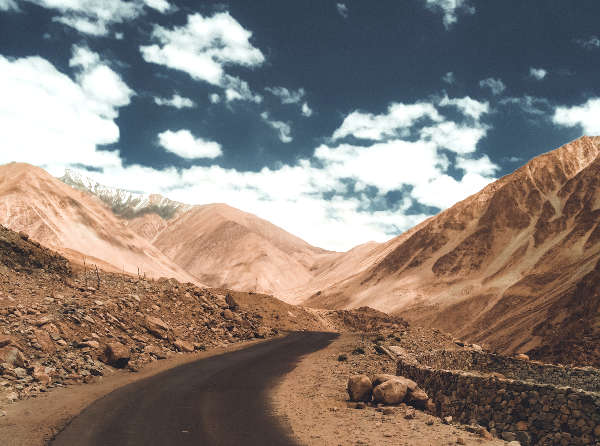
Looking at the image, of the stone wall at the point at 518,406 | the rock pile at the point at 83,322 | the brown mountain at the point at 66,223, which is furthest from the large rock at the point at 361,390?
the brown mountain at the point at 66,223

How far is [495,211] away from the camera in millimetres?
101688

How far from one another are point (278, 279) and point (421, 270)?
8441cm

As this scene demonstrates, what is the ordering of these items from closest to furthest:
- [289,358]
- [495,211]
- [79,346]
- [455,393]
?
[455,393], [79,346], [289,358], [495,211]

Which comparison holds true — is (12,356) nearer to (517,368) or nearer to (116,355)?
(116,355)

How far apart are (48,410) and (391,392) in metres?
9.35

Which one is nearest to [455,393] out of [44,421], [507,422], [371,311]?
[507,422]

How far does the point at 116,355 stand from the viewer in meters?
17.4

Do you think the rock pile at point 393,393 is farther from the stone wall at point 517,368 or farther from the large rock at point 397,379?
the stone wall at point 517,368

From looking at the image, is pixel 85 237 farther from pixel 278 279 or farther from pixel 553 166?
pixel 553 166

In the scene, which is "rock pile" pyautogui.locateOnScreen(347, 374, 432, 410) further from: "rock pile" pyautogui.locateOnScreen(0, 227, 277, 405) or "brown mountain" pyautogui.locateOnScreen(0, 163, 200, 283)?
"brown mountain" pyautogui.locateOnScreen(0, 163, 200, 283)

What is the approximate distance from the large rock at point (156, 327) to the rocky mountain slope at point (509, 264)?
29.5 metres

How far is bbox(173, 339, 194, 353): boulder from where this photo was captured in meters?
22.8

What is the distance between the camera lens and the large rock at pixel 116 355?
685 inches

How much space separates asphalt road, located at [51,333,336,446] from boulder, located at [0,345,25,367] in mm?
3294
